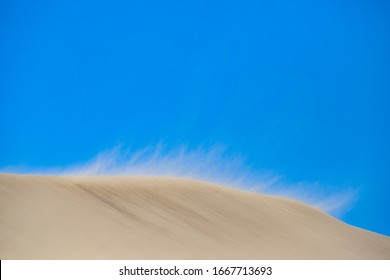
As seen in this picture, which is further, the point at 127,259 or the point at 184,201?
the point at 184,201

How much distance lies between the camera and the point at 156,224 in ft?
30.7

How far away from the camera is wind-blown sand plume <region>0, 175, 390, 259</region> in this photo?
7219mm

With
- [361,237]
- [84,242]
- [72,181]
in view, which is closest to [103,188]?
[72,181]

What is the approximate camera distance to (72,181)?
10094 millimetres

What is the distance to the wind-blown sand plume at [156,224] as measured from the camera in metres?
7.22

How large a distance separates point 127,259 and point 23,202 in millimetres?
2285

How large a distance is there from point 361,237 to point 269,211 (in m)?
3.51

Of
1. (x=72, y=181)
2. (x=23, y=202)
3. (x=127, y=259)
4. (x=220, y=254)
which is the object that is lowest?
(x=127, y=259)
